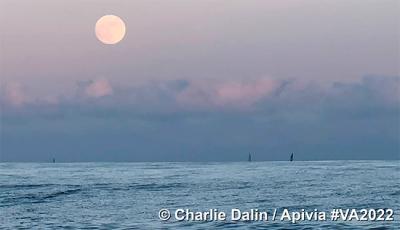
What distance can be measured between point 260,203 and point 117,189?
20.7m

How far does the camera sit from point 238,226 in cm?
3309

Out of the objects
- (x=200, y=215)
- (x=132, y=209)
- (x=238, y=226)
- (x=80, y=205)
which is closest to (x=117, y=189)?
(x=80, y=205)

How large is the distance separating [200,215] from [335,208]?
821 cm

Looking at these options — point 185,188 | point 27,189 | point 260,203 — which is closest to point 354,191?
point 260,203

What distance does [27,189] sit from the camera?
204 feet

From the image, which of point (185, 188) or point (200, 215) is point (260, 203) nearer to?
point (200, 215)

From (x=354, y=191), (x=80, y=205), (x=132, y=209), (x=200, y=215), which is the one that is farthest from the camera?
(x=354, y=191)

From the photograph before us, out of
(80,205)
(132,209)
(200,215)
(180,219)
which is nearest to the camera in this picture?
(180,219)

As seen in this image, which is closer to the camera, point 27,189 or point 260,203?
point 260,203

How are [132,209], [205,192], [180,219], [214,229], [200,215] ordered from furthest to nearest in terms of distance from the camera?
[205,192] < [132,209] < [200,215] < [180,219] < [214,229]

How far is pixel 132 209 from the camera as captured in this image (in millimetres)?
41594

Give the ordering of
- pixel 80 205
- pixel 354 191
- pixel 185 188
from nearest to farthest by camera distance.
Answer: pixel 80 205, pixel 354 191, pixel 185 188

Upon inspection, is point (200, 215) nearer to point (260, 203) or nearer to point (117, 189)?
point (260, 203)

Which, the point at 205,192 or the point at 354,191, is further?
the point at 205,192
